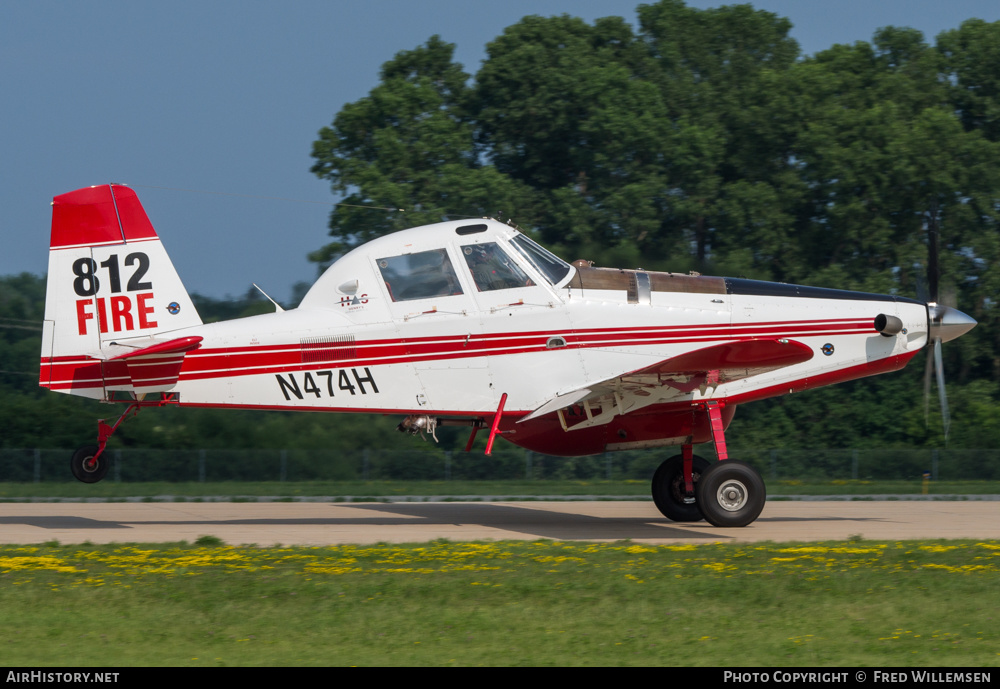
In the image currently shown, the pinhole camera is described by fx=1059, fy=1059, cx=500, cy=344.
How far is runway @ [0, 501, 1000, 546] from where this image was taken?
1321cm

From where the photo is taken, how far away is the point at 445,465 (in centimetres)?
3177

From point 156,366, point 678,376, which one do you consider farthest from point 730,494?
point 156,366

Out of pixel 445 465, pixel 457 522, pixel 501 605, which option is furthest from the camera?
pixel 445 465

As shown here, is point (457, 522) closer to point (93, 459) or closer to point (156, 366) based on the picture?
point (156, 366)

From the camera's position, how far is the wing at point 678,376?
12.2 m

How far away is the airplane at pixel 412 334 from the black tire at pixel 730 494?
2cm

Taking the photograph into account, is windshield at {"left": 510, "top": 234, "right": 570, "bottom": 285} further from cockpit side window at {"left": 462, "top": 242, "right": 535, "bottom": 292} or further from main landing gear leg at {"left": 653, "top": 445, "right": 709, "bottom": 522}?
main landing gear leg at {"left": 653, "top": 445, "right": 709, "bottom": 522}

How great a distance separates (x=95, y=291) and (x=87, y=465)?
7.22ft

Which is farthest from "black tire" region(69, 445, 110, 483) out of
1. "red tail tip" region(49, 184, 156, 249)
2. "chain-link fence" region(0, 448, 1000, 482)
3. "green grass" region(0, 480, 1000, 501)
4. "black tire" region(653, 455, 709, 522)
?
"chain-link fence" region(0, 448, 1000, 482)

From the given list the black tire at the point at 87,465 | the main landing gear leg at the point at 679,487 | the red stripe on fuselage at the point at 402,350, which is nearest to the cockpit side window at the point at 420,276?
the red stripe on fuselage at the point at 402,350

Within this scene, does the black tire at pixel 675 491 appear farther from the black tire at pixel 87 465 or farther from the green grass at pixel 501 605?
the black tire at pixel 87 465

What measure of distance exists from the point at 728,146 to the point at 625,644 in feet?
146

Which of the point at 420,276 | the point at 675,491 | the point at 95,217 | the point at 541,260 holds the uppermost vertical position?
the point at 95,217

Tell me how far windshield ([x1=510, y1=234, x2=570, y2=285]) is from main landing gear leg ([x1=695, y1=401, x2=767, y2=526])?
2827 mm
